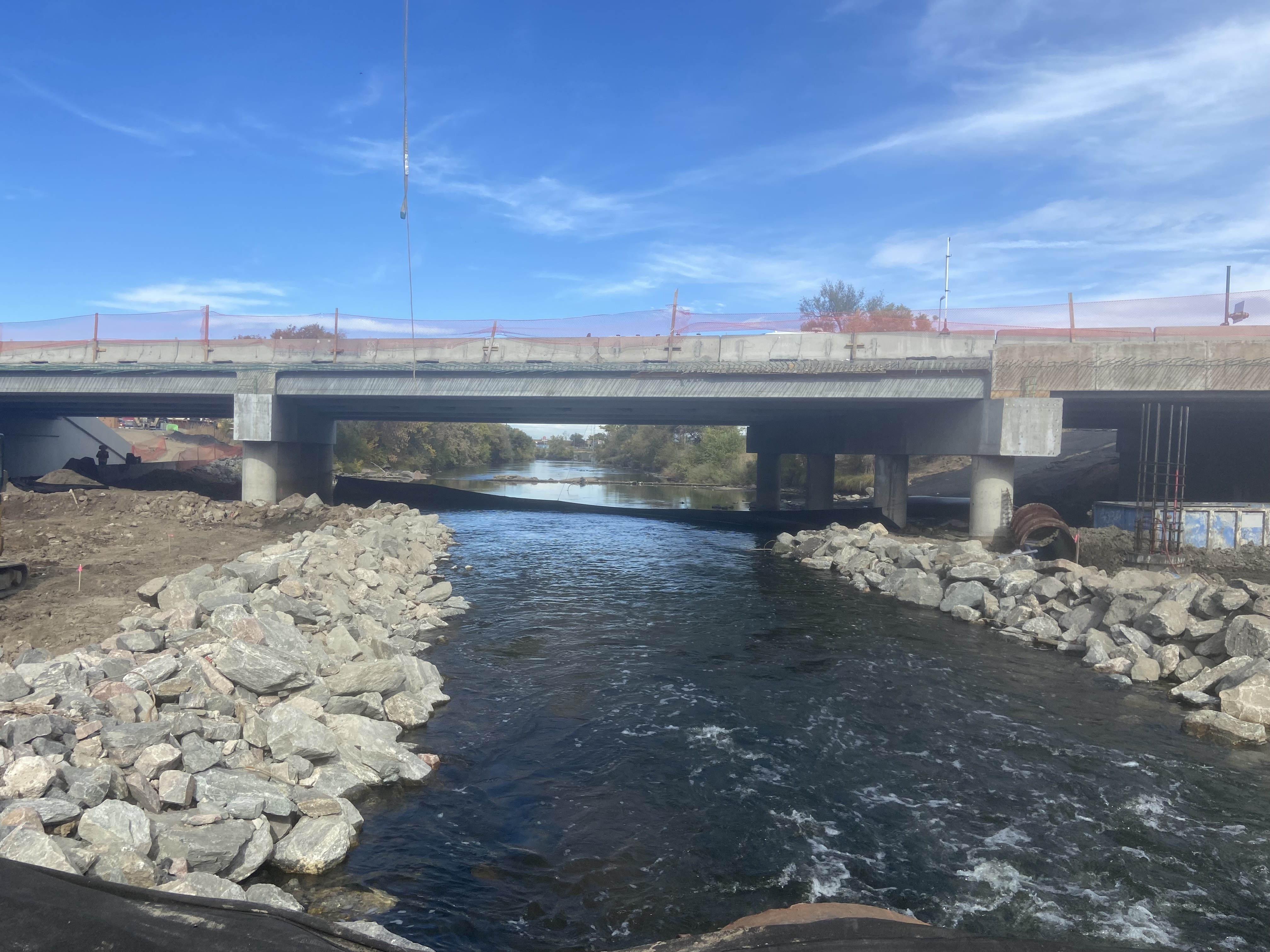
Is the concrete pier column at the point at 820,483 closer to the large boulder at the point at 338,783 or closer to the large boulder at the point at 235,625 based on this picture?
the large boulder at the point at 235,625

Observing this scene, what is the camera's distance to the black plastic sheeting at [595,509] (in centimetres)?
3556

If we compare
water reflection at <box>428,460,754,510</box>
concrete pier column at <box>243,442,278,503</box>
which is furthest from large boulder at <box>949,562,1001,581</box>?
water reflection at <box>428,460,754,510</box>

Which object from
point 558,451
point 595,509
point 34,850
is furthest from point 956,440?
point 558,451

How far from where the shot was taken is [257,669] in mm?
9297

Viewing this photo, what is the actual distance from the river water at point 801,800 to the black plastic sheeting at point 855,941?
5.85ft

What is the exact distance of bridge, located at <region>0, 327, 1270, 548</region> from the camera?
2581 centimetres

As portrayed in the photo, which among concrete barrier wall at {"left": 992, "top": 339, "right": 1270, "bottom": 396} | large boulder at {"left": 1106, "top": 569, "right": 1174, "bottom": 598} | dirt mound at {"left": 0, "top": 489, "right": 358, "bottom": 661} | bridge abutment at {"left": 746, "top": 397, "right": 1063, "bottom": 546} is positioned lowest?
dirt mound at {"left": 0, "top": 489, "right": 358, "bottom": 661}

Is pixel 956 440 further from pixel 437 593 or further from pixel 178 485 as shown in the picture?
pixel 178 485

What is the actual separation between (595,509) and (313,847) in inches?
1540

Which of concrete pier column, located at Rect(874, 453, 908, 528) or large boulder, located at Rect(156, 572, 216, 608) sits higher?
concrete pier column, located at Rect(874, 453, 908, 528)

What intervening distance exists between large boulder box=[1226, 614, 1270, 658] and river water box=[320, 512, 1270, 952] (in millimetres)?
1576

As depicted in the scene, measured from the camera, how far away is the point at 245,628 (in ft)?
34.1

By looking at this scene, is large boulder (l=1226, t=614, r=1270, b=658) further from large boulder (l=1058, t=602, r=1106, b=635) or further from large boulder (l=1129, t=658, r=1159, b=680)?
large boulder (l=1058, t=602, r=1106, b=635)

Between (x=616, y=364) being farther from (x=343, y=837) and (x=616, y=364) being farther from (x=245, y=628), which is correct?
(x=343, y=837)
